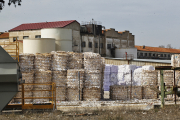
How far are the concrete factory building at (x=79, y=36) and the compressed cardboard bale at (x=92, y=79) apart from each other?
2199 centimetres

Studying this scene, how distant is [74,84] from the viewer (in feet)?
56.9

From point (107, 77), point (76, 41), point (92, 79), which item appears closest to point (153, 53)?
point (76, 41)

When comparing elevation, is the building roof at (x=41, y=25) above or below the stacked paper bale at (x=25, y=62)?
above

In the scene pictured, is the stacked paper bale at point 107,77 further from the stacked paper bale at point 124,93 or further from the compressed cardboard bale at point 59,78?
the compressed cardboard bale at point 59,78

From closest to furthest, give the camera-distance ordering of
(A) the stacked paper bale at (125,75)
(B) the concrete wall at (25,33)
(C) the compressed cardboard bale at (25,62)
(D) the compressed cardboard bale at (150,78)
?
1. (C) the compressed cardboard bale at (25,62)
2. (D) the compressed cardboard bale at (150,78)
3. (A) the stacked paper bale at (125,75)
4. (B) the concrete wall at (25,33)

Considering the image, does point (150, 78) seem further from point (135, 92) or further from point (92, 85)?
point (92, 85)

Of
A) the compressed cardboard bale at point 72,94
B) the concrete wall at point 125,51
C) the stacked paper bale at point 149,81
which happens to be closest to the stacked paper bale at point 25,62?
the compressed cardboard bale at point 72,94

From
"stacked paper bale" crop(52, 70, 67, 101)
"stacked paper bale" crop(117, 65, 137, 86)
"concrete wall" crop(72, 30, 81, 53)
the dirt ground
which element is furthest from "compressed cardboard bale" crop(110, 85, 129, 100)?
"concrete wall" crop(72, 30, 81, 53)

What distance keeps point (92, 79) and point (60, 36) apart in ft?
93.8

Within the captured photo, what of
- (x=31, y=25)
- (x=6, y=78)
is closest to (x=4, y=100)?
(x=6, y=78)

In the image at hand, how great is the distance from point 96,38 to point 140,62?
17.5 metres

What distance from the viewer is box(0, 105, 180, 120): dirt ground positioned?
1151 centimetres

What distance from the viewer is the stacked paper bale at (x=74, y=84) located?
17.3 metres

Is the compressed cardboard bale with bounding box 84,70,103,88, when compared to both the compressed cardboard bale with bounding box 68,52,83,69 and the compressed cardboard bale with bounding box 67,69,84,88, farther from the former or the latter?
the compressed cardboard bale with bounding box 68,52,83,69
